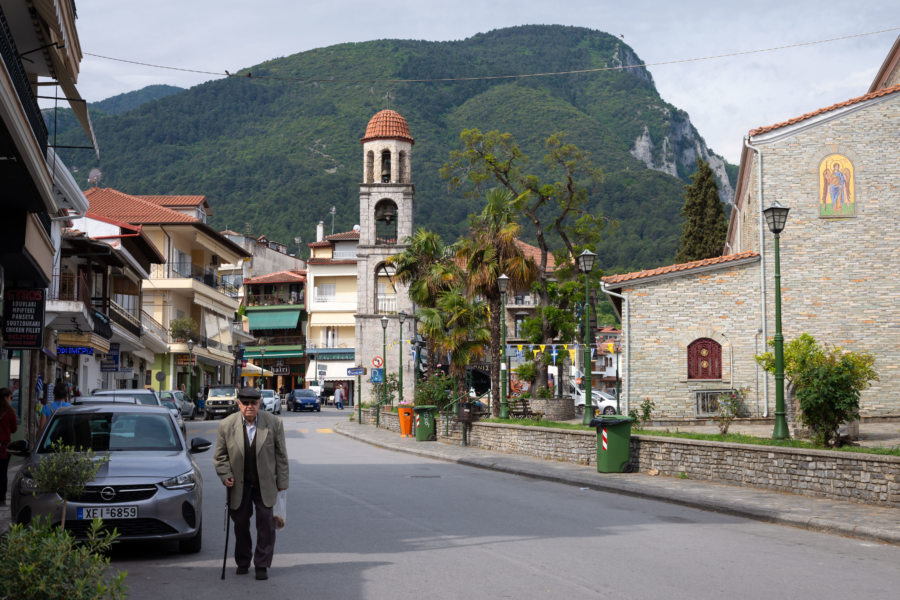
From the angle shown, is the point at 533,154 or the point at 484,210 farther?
the point at 533,154

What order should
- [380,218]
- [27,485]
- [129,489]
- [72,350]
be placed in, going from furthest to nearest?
[380,218] → [72,350] → [27,485] → [129,489]

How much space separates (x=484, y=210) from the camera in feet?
128

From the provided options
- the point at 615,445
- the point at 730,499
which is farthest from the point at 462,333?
the point at 730,499

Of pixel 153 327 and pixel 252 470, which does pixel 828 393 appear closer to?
pixel 252 470

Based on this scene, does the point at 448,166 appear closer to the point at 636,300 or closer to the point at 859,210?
the point at 636,300

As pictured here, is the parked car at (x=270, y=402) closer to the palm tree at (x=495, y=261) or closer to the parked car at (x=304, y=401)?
the parked car at (x=304, y=401)

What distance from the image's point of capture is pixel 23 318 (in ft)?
70.3

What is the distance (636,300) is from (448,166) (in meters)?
15.8

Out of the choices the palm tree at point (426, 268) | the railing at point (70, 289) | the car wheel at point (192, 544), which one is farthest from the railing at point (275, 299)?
the car wheel at point (192, 544)

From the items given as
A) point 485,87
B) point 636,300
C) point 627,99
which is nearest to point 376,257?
point 636,300

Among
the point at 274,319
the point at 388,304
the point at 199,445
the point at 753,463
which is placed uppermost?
the point at 274,319

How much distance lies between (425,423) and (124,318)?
64.5 feet

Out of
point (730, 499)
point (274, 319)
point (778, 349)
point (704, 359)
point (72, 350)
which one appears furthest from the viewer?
point (274, 319)

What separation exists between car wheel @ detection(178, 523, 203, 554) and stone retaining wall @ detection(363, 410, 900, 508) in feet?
30.0
